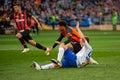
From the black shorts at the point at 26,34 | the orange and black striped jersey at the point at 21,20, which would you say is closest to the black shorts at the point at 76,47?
the black shorts at the point at 26,34

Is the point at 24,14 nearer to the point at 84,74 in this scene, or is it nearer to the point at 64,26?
the point at 64,26

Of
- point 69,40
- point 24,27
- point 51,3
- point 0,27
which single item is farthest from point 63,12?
point 69,40

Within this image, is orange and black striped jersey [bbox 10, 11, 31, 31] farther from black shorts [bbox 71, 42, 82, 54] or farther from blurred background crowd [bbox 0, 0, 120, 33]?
blurred background crowd [bbox 0, 0, 120, 33]

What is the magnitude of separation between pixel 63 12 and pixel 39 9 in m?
2.52

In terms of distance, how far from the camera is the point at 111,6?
56.5m

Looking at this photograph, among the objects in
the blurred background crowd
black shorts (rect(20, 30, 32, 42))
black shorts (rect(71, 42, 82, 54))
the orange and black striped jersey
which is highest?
black shorts (rect(71, 42, 82, 54))

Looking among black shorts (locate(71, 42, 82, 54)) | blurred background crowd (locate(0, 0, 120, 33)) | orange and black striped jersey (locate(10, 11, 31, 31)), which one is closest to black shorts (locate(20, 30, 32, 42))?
orange and black striped jersey (locate(10, 11, 31, 31))

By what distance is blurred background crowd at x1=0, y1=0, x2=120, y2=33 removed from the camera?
53625mm

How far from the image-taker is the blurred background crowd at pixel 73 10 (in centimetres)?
5362

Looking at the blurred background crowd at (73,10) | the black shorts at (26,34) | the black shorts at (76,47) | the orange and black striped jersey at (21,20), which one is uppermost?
the black shorts at (76,47)

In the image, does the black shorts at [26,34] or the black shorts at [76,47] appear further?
the black shorts at [26,34]

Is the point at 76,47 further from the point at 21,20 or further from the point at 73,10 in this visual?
the point at 73,10

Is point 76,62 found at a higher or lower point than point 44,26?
higher

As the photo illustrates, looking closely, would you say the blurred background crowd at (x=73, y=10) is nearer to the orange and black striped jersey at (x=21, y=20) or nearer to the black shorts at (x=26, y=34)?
the orange and black striped jersey at (x=21, y=20)
